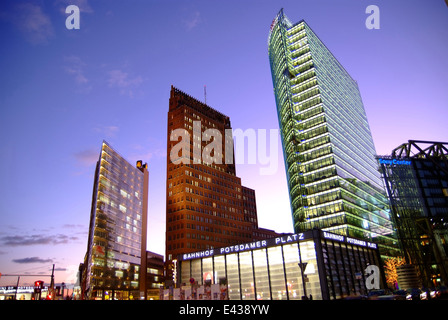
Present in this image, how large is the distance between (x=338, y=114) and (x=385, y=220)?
5794cm

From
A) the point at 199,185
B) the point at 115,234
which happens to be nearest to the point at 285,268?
the point at 115,234

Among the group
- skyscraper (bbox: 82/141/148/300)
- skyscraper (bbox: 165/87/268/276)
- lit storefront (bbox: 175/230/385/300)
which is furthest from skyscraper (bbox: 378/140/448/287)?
skyscraper (bbox: 82/141/148/300)

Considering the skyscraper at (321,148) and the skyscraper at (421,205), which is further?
the skyscraper at (321,148)

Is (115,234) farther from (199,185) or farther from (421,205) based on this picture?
(421,205)

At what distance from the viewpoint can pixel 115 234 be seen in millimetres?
130000

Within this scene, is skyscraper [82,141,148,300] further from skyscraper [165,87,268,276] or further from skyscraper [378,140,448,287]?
skyscraper [378,140,448,287]

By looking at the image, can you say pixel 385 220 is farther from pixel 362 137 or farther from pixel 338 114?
pixel 338 114

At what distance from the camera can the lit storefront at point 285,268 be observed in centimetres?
5300

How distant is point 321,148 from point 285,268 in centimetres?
8178

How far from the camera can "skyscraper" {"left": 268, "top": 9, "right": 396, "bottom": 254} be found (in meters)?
120

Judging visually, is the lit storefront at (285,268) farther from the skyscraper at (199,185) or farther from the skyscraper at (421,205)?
the skyscraper at (199,185)

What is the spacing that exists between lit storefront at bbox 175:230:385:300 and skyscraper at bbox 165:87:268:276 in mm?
69304

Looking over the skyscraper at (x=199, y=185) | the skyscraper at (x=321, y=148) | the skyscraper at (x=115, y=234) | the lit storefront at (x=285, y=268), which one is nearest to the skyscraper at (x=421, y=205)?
the skyscraper at (x=321, y=148)

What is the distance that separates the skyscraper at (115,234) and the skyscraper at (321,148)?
247 ft
